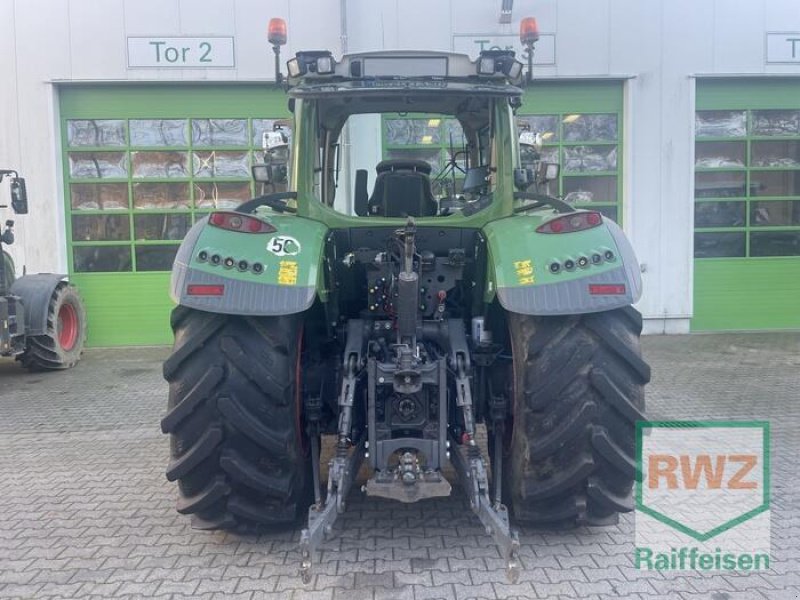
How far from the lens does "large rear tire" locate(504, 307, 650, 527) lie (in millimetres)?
3490

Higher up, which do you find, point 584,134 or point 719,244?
point 584,134

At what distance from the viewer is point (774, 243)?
442 inches

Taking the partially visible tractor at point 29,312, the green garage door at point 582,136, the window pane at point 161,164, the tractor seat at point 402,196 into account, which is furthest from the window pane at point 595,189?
the partially visible tractor at point 29,312

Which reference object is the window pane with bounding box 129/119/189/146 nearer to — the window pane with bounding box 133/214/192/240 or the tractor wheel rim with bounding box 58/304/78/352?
the window pane with bounding box 133/214/192/240

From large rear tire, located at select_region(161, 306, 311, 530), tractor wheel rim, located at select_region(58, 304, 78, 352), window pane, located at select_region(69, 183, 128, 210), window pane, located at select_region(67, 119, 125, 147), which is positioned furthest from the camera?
window pane, located at select_region(69, 183, 128, 210)

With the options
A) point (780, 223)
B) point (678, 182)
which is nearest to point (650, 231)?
point (678, 182)

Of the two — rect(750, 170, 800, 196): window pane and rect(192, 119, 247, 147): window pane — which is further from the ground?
rect(192, 119, 247, 147): window pane

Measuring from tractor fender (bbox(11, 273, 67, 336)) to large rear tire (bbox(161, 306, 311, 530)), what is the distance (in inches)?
238

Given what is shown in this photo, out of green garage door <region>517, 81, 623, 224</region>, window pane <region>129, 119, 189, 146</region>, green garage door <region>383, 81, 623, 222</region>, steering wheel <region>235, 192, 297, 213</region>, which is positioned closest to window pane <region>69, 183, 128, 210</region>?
window pane <region>129, 119, 189, 146</region>

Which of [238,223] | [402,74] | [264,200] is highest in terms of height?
[402,74]

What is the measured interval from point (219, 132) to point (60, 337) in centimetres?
355

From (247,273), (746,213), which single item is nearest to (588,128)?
(746,213)

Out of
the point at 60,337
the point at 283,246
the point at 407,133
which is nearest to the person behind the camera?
the point at 283,246

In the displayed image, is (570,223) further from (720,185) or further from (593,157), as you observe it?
(720,185)
